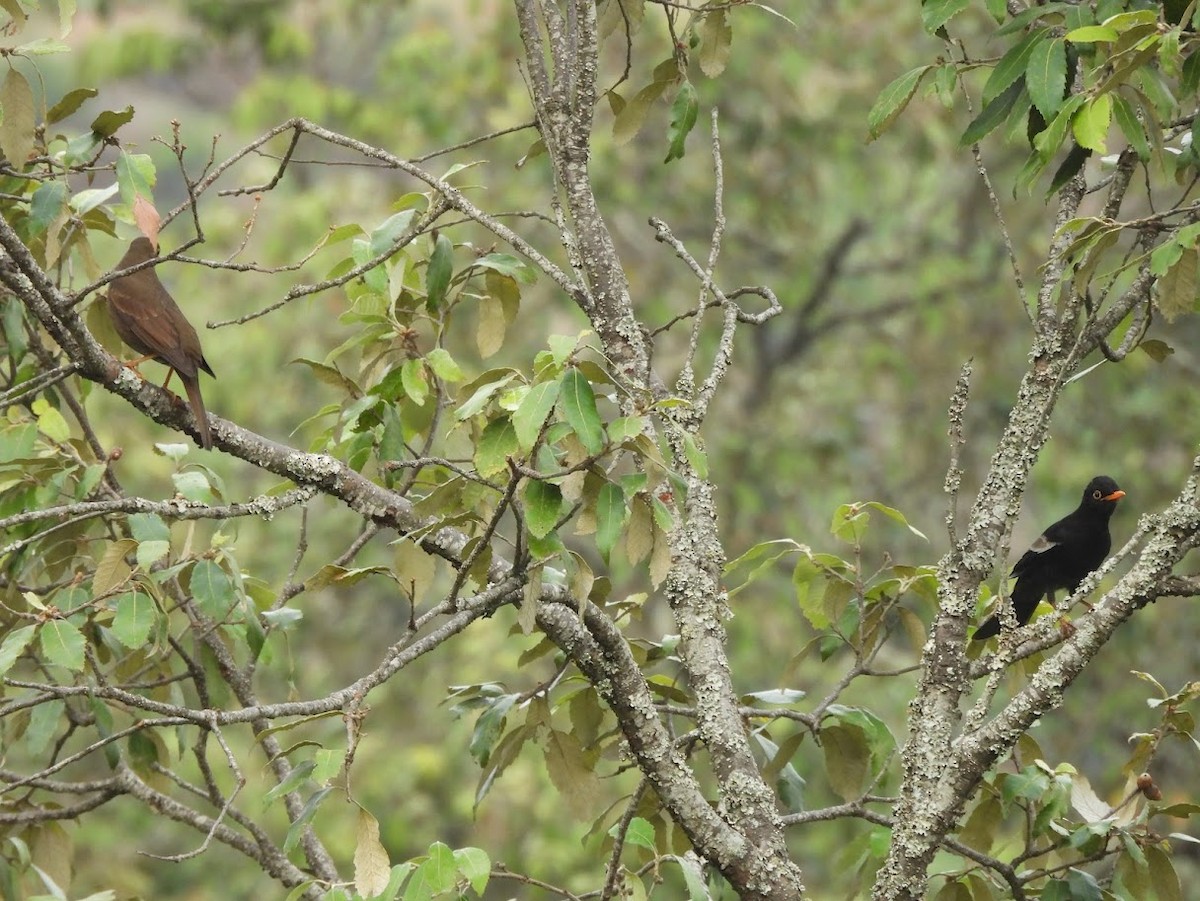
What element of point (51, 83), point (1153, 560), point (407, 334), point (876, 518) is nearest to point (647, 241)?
point (876, 518)

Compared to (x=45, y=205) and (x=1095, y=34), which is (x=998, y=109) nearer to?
(x=1095, y=34)

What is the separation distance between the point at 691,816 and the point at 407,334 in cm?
111

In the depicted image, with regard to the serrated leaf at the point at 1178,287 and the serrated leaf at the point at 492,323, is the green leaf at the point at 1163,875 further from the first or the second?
the serrated leaf at the point at 492,323

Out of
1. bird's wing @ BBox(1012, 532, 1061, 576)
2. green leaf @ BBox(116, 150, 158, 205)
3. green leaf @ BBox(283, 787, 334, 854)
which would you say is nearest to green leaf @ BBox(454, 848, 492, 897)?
green leaf @ BBox(283, 787, 334, 854)

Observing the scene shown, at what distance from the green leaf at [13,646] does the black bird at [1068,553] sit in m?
2.38

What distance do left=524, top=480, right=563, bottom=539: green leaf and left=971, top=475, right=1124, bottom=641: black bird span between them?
191 cm

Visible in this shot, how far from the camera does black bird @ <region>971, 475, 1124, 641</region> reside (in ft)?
12.2

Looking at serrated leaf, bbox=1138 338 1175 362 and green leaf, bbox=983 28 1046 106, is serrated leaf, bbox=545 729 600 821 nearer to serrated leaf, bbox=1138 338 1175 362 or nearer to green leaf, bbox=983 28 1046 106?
serrated leaf, bbox=1138 338 1175 362

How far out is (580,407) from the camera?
6.41 feet

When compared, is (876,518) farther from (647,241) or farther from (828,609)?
(828,609)

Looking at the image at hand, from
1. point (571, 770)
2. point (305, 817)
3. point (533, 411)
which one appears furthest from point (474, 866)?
point (571, 770)

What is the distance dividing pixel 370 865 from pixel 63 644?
0.75m

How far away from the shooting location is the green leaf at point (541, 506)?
206 cm

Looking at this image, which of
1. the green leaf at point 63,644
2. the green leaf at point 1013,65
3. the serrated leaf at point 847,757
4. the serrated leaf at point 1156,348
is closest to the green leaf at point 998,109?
the green leaf at point 1013,65
